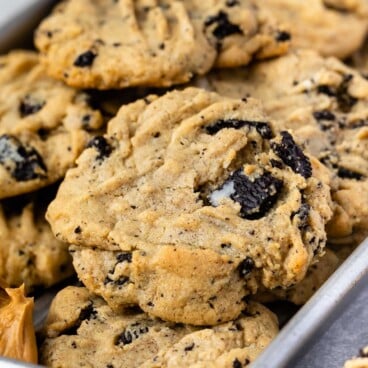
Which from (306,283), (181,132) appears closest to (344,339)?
(306,283)

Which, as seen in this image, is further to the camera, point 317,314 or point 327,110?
point 327,110

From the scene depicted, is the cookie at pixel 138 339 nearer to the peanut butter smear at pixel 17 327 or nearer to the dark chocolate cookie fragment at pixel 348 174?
the peanut butter smear at pixel 17 327

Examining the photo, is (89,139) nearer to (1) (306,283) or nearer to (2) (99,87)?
(2) (99,87)

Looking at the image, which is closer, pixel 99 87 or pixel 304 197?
pixel 304 197

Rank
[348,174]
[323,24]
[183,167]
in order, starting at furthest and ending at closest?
1. [323,24]
2. [348,174]
3. [183,167]

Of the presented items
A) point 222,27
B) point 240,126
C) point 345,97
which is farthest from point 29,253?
point 345,97

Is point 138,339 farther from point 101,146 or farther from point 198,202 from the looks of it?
point 101,146

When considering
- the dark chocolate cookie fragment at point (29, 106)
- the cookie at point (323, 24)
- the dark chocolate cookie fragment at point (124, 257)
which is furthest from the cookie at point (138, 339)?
the cookie at point (323, 24)

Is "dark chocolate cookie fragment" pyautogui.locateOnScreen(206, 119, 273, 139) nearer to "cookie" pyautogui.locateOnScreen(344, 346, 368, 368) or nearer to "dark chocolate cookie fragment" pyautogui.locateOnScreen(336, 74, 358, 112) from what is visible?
"dark chocolate cookie fragment" pyautogui.locateOnScreen(336, 74, 358, 112)
